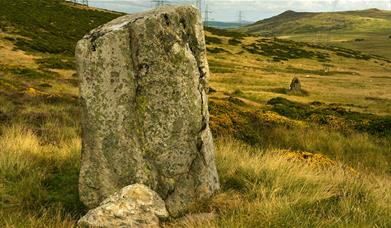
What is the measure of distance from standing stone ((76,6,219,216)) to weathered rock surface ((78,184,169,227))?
1.45 ft

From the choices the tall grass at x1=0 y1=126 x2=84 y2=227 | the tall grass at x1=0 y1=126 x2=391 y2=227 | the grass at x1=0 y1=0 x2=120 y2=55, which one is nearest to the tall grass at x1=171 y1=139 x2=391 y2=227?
the tall grass at x1=0 y1=126 x2=391 y2=227

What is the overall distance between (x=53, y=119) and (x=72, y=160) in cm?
652

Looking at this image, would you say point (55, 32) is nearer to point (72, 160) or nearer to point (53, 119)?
point (53, 119)

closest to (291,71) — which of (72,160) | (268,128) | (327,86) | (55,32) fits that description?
(327,86)

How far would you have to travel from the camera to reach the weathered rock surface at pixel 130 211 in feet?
18.4

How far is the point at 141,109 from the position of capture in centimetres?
665

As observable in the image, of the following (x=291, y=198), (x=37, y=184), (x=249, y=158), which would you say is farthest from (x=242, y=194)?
(x=37, y=184)

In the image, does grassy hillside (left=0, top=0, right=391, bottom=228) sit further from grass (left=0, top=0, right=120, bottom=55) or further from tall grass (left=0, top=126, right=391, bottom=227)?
grass (left=0, top=0, right=120, bottom=55)

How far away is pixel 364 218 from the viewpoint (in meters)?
5.41

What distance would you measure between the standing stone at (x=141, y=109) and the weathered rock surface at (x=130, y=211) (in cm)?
44

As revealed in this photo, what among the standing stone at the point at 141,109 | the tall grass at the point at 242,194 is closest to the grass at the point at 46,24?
the tall grass at the point at 242,194

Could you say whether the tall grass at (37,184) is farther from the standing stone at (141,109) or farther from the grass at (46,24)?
the grass at (46,24)

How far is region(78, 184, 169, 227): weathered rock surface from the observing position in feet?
18.4

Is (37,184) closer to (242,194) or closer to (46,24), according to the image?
(242,194)
